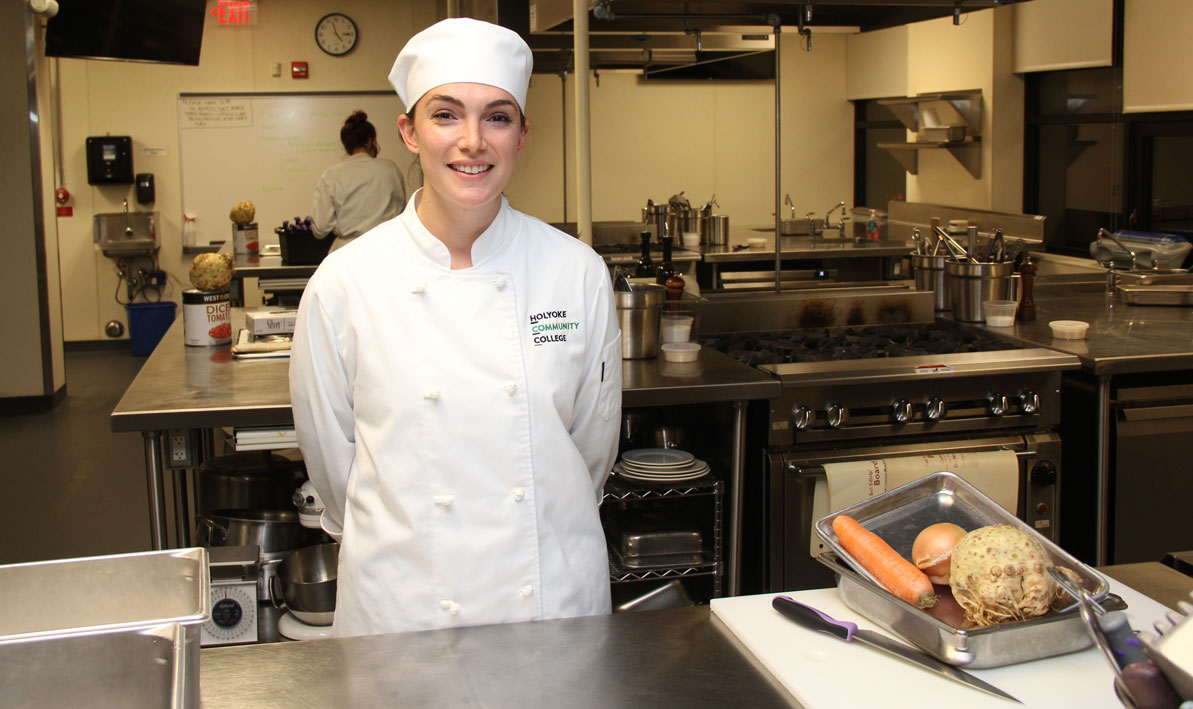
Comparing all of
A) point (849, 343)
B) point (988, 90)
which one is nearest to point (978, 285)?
point (849, 343)

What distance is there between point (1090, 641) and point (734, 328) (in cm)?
263

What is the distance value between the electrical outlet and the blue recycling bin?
6377 mm

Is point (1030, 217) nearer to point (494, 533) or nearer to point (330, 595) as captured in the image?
point (330, 595)

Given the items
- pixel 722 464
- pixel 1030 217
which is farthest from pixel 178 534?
pixel 1030 217

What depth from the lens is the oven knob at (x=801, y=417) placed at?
Result: 303cm

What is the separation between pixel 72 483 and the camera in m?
5.40

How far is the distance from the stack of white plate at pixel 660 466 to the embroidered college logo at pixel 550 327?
44.3 inches

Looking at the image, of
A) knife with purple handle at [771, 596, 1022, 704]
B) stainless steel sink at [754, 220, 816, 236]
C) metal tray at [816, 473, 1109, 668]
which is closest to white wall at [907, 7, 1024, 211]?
stainless steel sink at [754, 220, 816, 236]

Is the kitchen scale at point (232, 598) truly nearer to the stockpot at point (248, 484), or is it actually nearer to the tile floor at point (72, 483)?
the stockpot at point (248, 484)

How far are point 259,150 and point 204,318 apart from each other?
584cm

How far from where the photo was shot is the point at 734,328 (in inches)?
154

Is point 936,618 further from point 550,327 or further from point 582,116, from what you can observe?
point 582,116

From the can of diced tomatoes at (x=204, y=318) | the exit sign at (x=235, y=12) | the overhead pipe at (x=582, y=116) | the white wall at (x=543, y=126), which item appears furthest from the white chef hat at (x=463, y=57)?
the exit sign at (x=235, y=12)

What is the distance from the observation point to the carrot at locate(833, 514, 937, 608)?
1357mm
